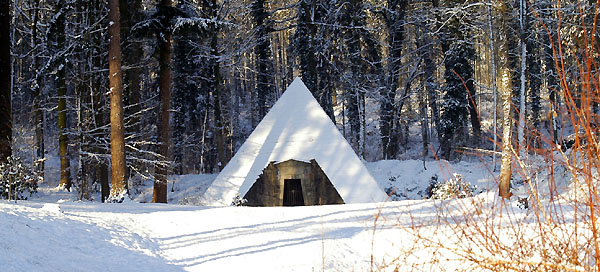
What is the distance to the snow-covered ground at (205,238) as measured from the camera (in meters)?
5.73

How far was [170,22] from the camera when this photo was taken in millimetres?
13672

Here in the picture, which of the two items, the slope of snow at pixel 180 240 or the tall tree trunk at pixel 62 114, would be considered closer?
the slope of snow at pixel 180 240

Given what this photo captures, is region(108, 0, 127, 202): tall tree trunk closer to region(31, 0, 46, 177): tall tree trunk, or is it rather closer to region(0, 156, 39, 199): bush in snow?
region(0, 156, 39, 199): bush in snow

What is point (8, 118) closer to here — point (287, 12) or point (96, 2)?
point (96, 2)

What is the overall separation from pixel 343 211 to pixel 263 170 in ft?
12.8

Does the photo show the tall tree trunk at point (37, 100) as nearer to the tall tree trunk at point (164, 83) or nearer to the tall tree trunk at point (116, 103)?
the tall tree trunk at point (164, 83)

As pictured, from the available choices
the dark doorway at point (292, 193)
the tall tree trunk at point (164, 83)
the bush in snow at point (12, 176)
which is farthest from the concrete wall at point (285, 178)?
the bush in snow at point (12, 176)

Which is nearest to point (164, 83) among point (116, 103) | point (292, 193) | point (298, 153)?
point (116, 103)

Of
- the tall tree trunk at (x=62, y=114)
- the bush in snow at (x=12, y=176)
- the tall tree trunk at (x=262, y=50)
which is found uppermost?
the tall tree trunk at (x=262, y=50)

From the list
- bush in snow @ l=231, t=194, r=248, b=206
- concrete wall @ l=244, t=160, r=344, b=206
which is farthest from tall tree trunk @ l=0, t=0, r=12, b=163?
concrete wall @ l=244, t=160, r=344, b=206

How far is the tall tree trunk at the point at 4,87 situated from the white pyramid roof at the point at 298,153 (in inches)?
206

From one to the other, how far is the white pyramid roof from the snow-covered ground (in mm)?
2022

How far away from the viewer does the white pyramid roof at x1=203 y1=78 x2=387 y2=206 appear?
1256 centimetres

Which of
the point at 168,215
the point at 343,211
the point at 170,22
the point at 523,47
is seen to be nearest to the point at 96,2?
the point at 170,22
